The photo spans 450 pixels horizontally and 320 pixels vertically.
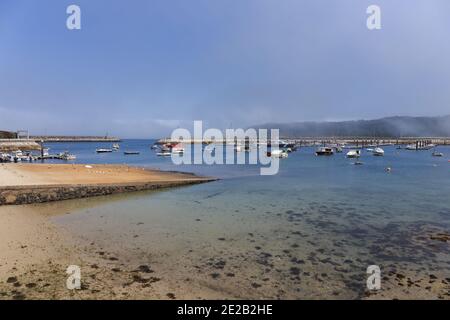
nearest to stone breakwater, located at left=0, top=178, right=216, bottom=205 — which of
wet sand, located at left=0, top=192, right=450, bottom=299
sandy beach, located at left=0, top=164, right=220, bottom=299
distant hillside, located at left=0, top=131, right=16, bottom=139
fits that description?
wet sand, located at left=0, top=192, right=450, bottom=299

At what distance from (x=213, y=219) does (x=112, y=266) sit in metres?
8.68

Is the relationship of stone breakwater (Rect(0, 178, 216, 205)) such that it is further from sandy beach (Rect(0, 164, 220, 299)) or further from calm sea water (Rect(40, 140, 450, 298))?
sandy beach (Rect(0, 164, 220, 299))

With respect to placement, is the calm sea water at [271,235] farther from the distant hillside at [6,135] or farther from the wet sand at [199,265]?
the distant hillside at [6,135]

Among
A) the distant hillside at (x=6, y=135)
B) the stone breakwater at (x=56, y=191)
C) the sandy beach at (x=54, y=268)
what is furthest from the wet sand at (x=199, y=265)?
the distant hillside at (x=6, y=135)

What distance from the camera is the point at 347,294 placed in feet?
33.3

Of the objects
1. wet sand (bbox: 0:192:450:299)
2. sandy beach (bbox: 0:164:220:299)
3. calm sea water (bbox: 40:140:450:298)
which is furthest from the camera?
calm sea water (bbox: 40:140:450:298)

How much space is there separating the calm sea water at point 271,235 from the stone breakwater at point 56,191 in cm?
133

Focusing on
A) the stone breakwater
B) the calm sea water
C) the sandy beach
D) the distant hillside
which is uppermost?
the distant hillside

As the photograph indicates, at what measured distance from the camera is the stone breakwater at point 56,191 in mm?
22953

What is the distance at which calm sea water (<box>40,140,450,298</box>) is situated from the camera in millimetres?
11289

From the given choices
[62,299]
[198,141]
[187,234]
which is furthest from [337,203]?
[198,141]

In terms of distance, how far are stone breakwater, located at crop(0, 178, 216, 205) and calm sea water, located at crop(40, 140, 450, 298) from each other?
4.36 ft

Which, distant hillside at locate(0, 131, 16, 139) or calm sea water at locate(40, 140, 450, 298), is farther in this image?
distant hillside at locate(0, 131, 16, 139)
